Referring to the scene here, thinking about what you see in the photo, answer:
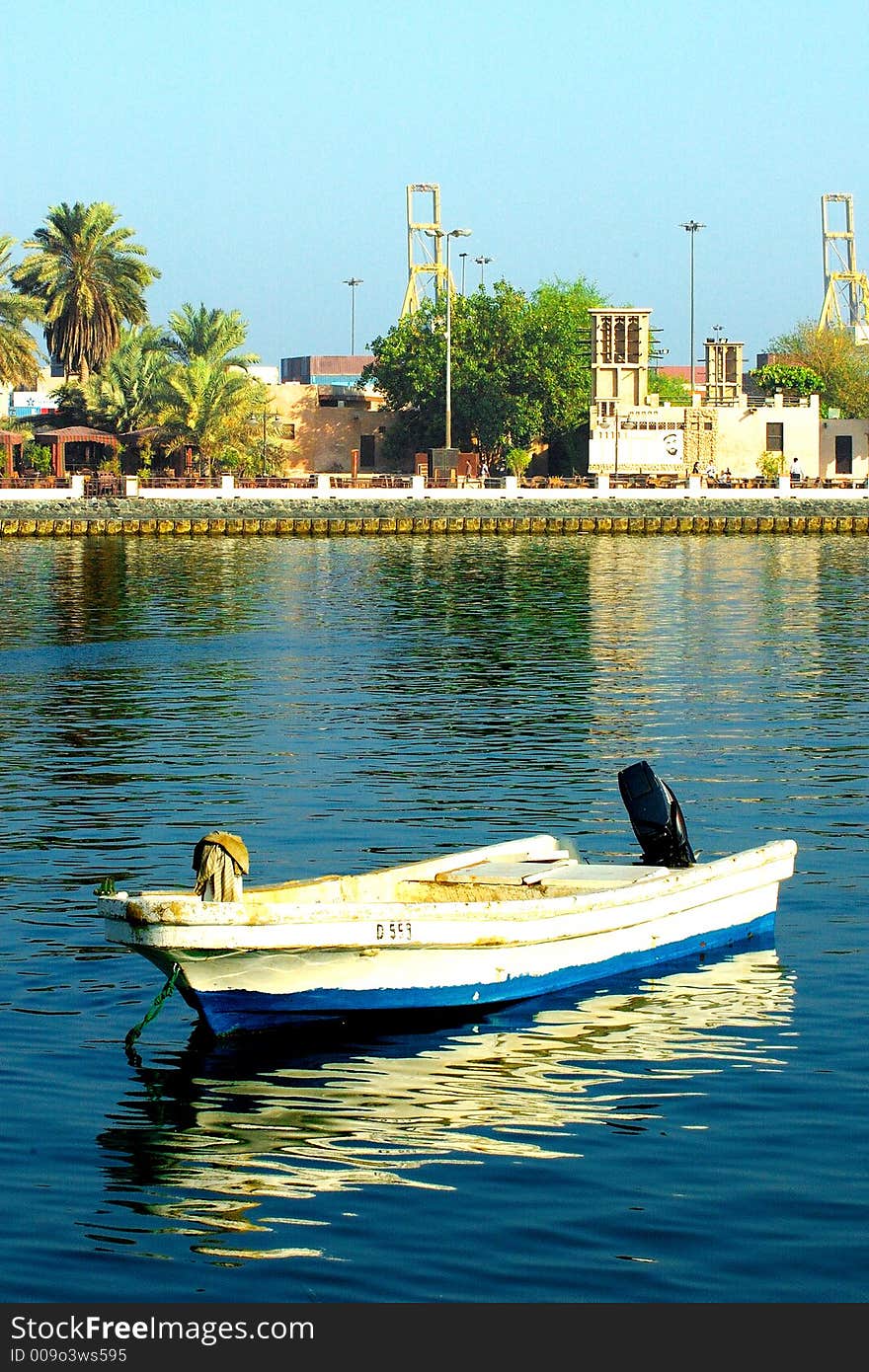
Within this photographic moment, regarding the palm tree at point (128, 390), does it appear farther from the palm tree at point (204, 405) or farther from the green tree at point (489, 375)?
the green tree at point (489, 375)

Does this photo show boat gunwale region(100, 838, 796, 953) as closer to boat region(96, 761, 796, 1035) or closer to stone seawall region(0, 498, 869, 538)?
boat region(96, 761, 796, 1035)

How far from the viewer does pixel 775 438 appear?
113 meters

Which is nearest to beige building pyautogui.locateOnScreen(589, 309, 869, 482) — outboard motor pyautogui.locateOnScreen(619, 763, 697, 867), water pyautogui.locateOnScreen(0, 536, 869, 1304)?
water pyautogui.locateOnScreen(0, 536, 869, 1304)

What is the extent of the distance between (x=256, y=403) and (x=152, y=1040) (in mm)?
92463

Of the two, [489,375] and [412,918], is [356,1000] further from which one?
[489,375]

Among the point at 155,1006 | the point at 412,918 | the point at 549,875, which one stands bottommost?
the point at 155,1006

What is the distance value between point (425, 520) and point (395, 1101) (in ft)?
273

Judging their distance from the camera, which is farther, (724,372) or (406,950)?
(724,372)

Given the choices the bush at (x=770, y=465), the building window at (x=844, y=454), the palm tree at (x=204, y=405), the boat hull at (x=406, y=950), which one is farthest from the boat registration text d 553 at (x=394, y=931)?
the building window at (x=844, y=454)

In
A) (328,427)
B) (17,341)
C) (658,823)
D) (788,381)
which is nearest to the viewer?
(658,823)

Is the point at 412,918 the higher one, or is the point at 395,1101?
the point at 412,918

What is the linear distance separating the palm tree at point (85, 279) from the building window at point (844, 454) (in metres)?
40.8

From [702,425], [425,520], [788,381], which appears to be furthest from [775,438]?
[425,520]

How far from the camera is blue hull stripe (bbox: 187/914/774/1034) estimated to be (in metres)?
14.7
